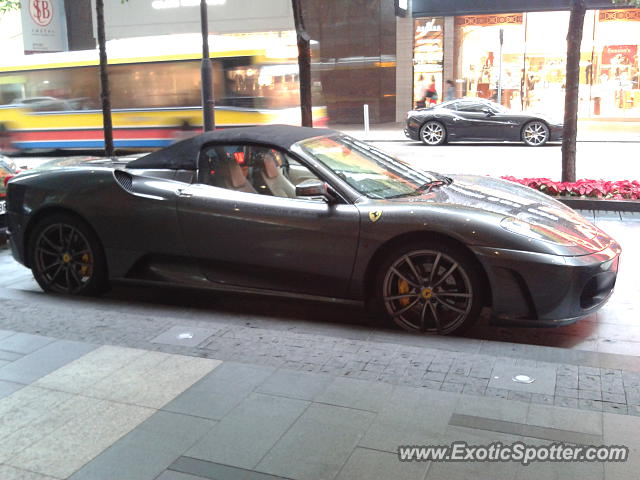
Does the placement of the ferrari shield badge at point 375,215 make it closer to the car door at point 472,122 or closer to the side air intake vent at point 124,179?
the side air intake vent at point 124,179

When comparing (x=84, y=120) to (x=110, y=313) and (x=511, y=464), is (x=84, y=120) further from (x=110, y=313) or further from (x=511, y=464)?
(x=511, y=464)

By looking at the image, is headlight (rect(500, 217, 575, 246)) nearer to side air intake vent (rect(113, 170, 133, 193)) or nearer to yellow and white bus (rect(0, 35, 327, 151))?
side air intake vent (rect(113, 170, 133, 193))

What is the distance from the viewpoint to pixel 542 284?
174 inches

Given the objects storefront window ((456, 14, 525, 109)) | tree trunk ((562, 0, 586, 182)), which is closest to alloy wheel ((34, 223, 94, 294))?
tree trunk ((562, 0, 586, 182))

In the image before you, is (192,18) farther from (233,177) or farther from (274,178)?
(274,178)

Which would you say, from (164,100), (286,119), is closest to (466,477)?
(286,119)

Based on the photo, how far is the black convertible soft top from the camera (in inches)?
208

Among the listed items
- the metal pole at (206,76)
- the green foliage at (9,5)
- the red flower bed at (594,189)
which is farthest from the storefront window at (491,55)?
the red flower bed at (594,189)

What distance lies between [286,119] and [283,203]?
13051 millimetres

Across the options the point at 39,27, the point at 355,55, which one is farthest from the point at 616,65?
the point at 39,27

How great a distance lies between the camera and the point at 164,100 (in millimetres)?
18406

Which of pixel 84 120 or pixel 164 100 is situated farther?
pixel 84 120

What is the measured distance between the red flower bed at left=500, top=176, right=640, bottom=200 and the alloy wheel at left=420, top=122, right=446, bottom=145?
10430 mm

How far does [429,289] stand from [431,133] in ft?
51.7
